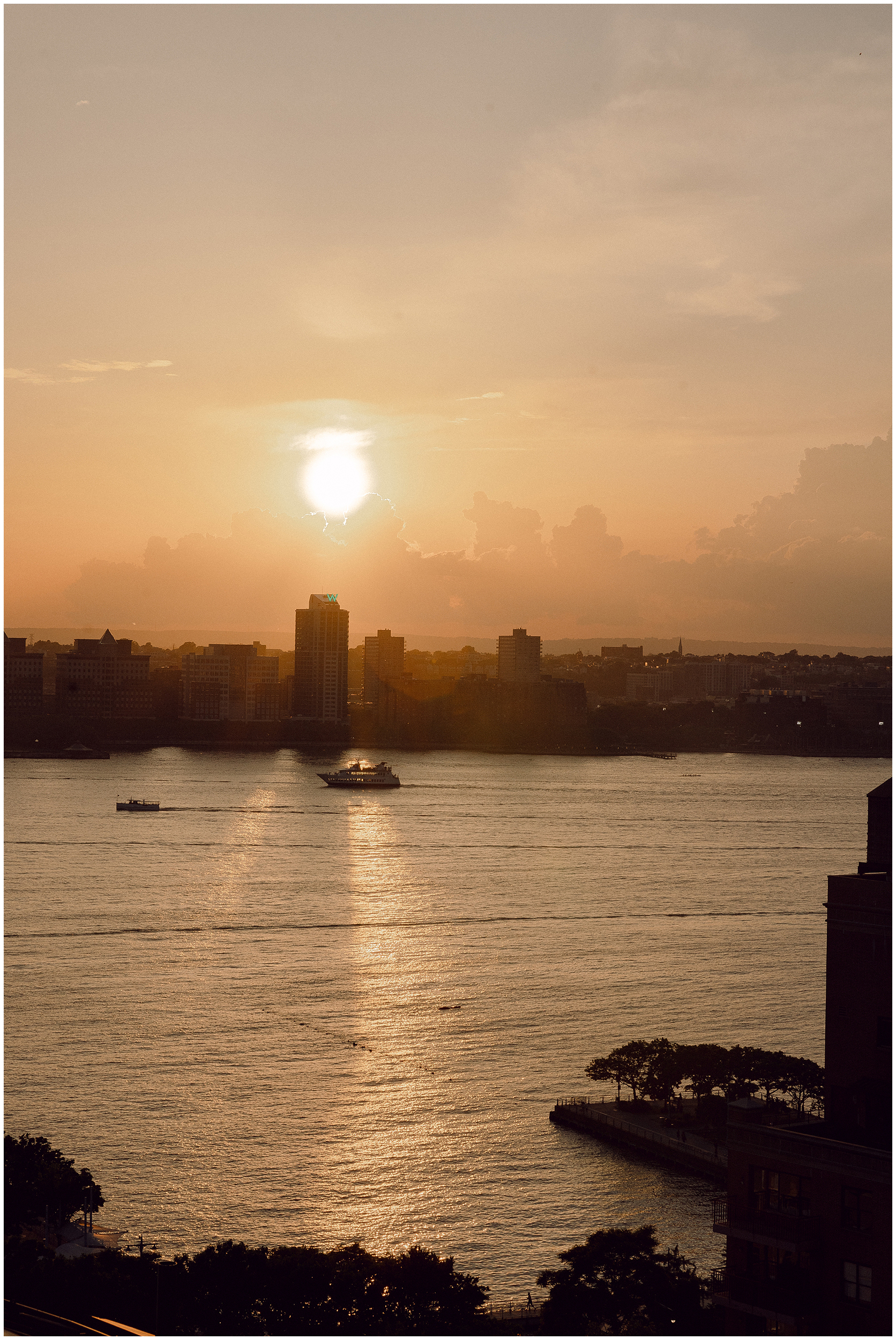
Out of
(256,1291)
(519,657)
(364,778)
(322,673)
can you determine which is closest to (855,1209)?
(256,1291)

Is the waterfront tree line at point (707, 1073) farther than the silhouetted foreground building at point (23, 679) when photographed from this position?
No

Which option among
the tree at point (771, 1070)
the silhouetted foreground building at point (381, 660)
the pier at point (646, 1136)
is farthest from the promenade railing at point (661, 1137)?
the silhouetted foreground building at point (381, 660)

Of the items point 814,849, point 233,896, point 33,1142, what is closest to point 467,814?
point 814,849

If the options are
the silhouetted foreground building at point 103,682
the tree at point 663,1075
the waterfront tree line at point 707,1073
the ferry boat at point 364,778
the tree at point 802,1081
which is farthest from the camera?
the silhouetted foreground building at point 103,682

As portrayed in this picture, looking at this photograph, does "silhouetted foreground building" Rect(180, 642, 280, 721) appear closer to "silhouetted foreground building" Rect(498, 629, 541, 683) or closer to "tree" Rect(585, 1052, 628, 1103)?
"silhouetted foreground building" Rect(498, 629, 541, 683)

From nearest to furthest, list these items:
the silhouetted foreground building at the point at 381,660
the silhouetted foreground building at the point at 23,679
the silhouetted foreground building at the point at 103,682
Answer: the silhouetted foreground building at the point at 23,679 < the silhouetted foreground building at the point at 103,682 < the silhouetted foreground building at the point at 381,660

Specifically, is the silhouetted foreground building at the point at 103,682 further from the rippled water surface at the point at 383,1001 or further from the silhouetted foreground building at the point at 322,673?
the rippled water surface at the point at 383,1001
